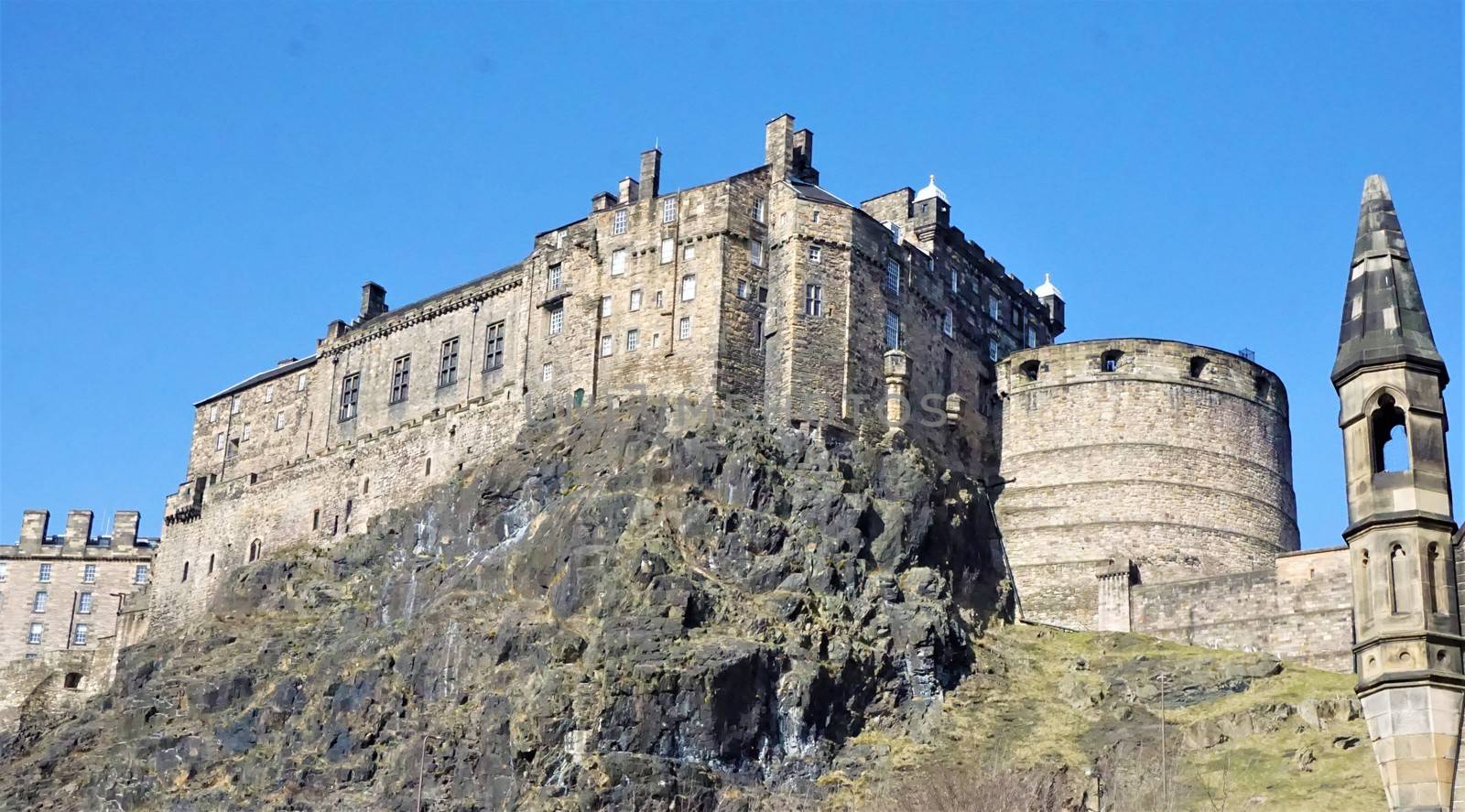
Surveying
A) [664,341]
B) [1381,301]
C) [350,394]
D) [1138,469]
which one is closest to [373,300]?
[350,394]

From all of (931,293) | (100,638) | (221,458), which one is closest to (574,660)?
(931,293)

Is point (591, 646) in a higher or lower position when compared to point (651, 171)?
lower

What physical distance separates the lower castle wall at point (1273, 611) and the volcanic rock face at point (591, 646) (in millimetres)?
6346

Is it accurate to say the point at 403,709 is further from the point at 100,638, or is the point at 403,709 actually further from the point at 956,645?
the point at 100,638

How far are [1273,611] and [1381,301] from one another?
4099 centimetres

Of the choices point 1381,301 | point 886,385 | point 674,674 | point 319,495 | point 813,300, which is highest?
point 813,300

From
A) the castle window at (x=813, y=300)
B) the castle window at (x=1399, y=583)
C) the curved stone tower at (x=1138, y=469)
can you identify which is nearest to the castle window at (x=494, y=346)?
the castle window at (x=813, y=300)

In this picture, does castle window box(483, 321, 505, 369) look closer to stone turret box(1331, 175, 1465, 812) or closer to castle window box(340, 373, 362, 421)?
castle window box(340, 373, 362, 421)

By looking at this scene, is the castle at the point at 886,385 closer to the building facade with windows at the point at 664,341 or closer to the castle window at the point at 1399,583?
the building facade with windows at the point at 664,341

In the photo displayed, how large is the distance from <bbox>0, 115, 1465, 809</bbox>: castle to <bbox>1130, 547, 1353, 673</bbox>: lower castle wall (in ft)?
0.23

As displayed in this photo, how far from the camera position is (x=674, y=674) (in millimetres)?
55469

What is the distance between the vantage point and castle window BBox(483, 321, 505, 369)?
74.9 metres

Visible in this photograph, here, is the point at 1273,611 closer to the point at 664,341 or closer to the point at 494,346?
the point at 664,341

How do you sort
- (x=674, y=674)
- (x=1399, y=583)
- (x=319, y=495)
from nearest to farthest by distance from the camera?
1. (x=1399, y=583)
2. (x=674, y=674)
3. (x=319, y=495)
